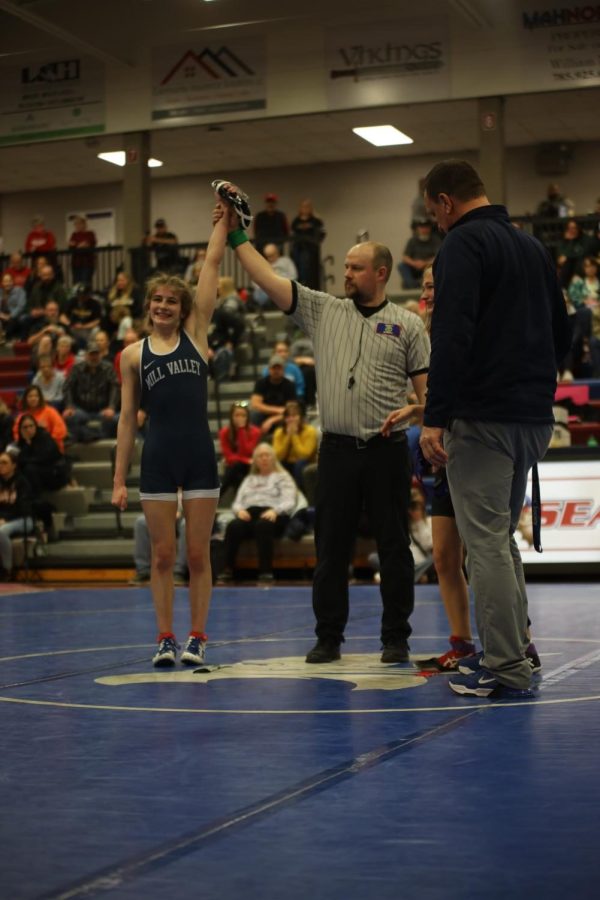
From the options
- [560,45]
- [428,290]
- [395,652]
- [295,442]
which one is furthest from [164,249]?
[395,652]

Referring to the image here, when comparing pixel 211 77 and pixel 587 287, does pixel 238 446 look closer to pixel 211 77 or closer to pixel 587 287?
pixel 587 287

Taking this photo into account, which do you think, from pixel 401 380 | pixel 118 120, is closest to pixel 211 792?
pixel 401 380

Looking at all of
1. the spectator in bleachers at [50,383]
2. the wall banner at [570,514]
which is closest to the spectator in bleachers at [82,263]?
the spectator in bleachers at [50,383]

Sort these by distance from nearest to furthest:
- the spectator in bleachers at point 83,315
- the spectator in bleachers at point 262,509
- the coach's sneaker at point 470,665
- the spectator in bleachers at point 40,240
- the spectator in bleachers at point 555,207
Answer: the coach's sneaker at point 470,665 → the spectator in bleachers at point 262,509 → the spectator in bleachers at point 83,315 → the spectator in bleachers at point 555,207 → the spectator in bleachers at point 40,240

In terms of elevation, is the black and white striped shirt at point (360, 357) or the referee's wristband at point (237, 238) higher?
the referee's wristband at point (237, 238)

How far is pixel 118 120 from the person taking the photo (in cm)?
2011

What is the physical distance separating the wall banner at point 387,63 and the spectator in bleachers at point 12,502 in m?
7.93

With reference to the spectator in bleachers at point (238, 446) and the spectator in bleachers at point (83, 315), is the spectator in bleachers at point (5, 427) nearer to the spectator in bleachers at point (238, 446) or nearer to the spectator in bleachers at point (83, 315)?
the spectator in bleachers at point (238, 446)

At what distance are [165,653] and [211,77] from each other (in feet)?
49.7

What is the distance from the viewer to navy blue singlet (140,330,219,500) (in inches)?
217

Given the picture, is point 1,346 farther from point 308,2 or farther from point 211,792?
point 211,792

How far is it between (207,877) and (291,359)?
1307 cm

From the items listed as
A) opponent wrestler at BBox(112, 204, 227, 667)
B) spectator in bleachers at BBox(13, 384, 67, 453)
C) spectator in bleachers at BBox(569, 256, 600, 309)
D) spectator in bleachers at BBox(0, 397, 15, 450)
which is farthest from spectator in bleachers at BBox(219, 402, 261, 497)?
opponent wrestler at BBox(112, 204, 227, 667)

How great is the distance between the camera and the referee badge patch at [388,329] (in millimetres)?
5477
